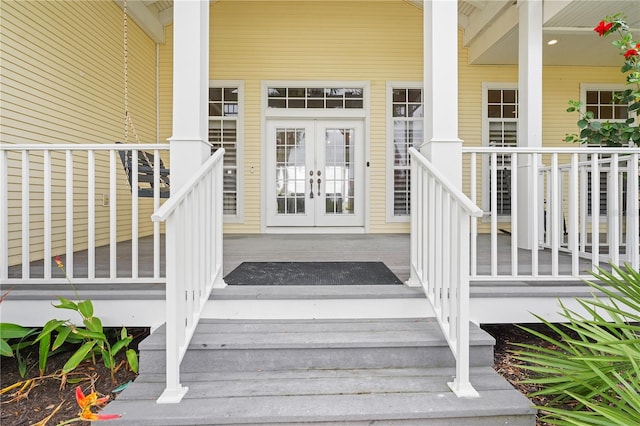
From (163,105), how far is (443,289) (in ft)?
18.8

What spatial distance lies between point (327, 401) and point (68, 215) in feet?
6.48

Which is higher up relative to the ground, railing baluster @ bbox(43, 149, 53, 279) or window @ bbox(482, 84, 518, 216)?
window @ bbox(482, 84, 518, 216)

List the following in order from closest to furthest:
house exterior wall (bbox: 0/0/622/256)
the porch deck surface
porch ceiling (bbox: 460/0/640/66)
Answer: the porch deck surface, porch ceiling (bbox: 460/0/640/66), house exterior wall (bbox: 0/0/622/256)

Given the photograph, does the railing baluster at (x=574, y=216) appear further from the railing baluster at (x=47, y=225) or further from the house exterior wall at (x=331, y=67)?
the house exterior wall at (x=331, y=67)

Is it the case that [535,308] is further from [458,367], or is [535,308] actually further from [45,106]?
[45,106]

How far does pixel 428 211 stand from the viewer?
223 centimetres

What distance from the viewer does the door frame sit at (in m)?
6.07

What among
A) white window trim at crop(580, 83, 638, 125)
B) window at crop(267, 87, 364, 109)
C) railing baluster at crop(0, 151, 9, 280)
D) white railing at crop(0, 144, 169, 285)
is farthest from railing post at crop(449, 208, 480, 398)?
white window trim at crop(580, 83, 638, 125)

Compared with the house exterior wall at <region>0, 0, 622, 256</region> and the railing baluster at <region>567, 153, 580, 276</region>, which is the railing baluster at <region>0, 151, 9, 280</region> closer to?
the house exterior wall at <region>0, 0, 622, 256</region>

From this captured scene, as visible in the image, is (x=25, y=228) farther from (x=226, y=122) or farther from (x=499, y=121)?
(x=499, y=121)

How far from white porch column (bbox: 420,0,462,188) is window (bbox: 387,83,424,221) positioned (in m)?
3.83

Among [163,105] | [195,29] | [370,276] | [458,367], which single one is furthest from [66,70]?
[458,367]

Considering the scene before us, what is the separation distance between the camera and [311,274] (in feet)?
8.91

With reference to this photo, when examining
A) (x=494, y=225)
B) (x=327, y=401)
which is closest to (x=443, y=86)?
(x=494, y=225)
